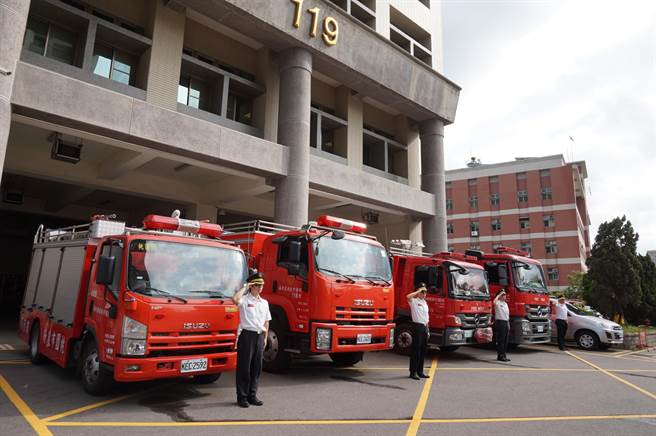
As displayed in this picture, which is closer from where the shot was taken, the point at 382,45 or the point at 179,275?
the point at 179,275

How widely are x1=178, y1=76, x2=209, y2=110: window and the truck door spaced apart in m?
10.3

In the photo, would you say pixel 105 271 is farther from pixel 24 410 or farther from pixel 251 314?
pixel 251 314

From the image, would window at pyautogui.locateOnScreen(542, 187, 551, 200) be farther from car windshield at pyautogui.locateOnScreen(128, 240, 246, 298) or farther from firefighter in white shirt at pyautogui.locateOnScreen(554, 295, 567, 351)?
car windshield at pyautogui.locateOnScreen(128, 240, 246, 298)

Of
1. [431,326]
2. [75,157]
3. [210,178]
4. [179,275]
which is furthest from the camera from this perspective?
[210,178]

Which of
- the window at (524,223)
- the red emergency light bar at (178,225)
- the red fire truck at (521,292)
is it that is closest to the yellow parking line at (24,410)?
the red emergency light bar at (178,225)

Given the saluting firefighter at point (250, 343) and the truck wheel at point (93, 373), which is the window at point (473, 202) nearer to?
the saluting firefighter at point (250, 343)

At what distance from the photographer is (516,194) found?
53438 mm

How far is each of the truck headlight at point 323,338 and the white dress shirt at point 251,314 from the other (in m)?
1.64

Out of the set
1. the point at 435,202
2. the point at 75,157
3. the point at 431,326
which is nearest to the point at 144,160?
the point at 75,157

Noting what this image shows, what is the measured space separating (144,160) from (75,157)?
6.17ft

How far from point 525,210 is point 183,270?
5284 cm

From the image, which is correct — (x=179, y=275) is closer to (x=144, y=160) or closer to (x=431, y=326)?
(x=431, y=326)

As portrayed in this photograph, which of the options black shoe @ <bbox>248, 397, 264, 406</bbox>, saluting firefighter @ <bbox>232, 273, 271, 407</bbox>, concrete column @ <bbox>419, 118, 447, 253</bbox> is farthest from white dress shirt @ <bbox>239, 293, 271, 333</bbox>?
concrete column @ <bbox>419, 118, 447, 253</bbox>

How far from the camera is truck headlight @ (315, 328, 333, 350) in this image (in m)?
7.68
